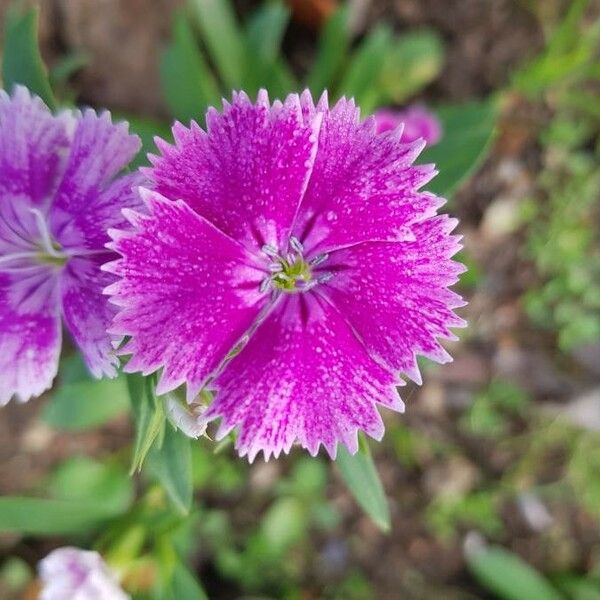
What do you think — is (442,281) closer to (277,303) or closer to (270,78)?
(277,303)

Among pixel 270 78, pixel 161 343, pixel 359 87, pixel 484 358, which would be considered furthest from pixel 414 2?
pixel 161 343

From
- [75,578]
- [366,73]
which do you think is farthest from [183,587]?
[366,73]

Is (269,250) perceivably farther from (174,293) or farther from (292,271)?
(174,293)

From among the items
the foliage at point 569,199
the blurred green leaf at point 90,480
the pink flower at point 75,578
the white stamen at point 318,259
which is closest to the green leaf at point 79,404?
the blurred green leaf at point 90,480

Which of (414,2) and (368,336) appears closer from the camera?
(368,336)

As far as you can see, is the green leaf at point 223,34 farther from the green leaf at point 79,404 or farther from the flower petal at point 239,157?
the flower petal at point 239,157

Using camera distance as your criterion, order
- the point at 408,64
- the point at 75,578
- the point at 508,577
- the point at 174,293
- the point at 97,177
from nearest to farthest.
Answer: the point at 174,293, the point at 97,177, the point at 75,578, the point at 508,577, the point at 408,64
